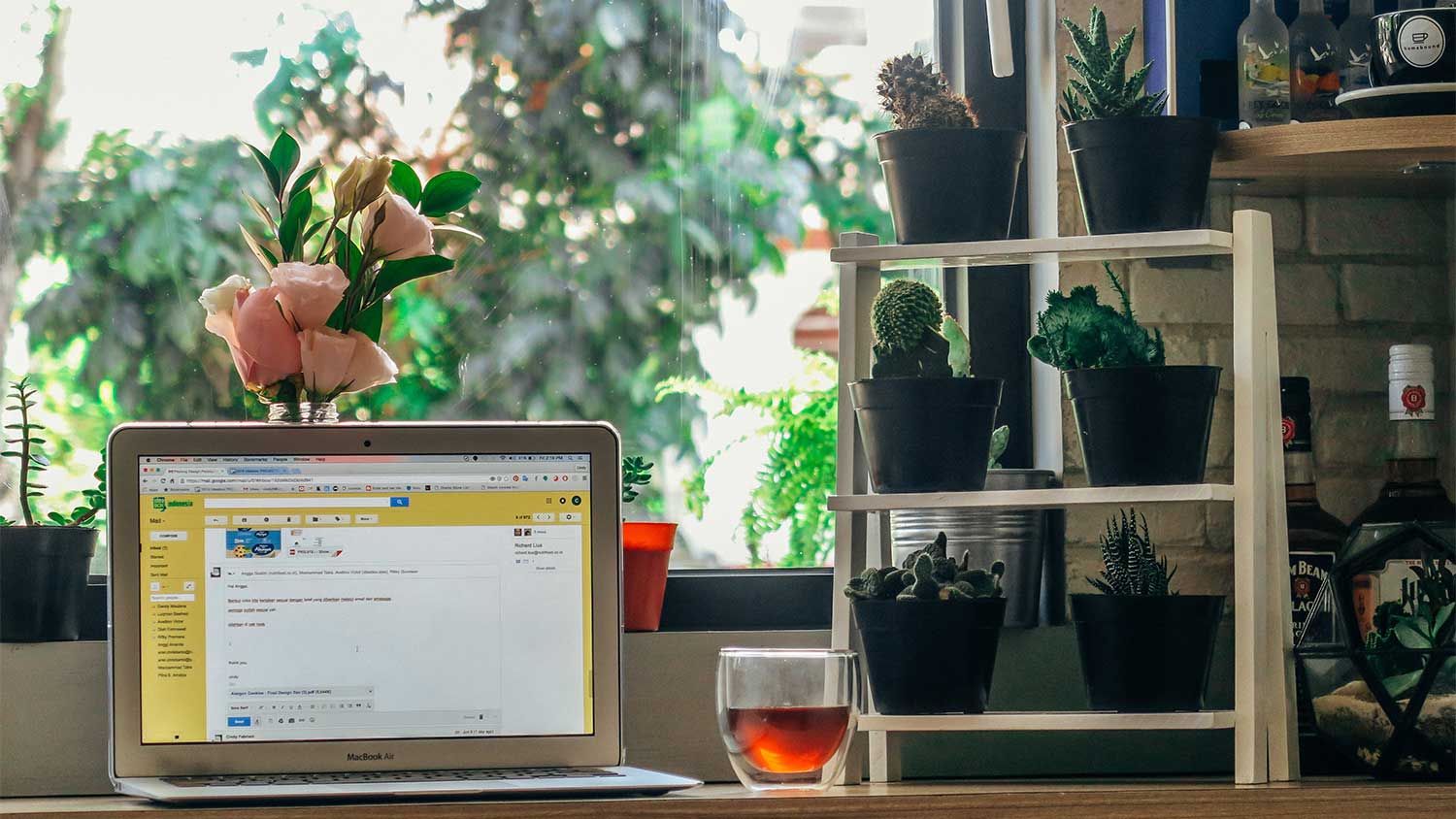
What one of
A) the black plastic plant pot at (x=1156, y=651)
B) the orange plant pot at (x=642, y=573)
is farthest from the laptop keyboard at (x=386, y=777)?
the black plastic plant pot at (x=1156, y=651)

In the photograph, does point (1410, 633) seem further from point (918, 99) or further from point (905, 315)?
point (918, 99)

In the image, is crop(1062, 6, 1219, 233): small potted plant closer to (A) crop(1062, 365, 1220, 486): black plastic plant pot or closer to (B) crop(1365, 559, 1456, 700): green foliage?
(A) crop(1062, 365, 1220, 486): black plastic plant pot

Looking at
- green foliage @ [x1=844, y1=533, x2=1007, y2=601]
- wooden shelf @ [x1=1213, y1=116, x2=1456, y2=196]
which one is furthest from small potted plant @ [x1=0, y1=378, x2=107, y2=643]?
wooden shelf @ [x1=1213, y1=116, x2=1456, y2=196]

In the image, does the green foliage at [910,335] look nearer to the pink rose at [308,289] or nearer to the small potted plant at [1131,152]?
the small potted plant at [1131,152]

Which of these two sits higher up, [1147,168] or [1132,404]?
[1147,168]

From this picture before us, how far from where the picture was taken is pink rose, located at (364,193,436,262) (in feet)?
4.41

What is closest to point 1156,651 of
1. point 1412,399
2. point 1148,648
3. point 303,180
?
point 1148,648

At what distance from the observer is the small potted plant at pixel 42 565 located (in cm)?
140

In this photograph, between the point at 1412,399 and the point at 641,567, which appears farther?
the point at 641,567

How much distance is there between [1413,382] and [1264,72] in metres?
0.33

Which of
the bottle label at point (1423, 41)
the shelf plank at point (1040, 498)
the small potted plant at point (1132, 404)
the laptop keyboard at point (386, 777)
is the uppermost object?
the bottle label at point (1423, 41)

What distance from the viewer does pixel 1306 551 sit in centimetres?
139

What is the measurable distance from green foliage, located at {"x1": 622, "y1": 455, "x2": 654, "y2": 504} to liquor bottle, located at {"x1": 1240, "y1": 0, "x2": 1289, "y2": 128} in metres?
0.66

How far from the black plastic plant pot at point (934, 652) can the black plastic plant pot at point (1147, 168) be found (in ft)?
1.16
